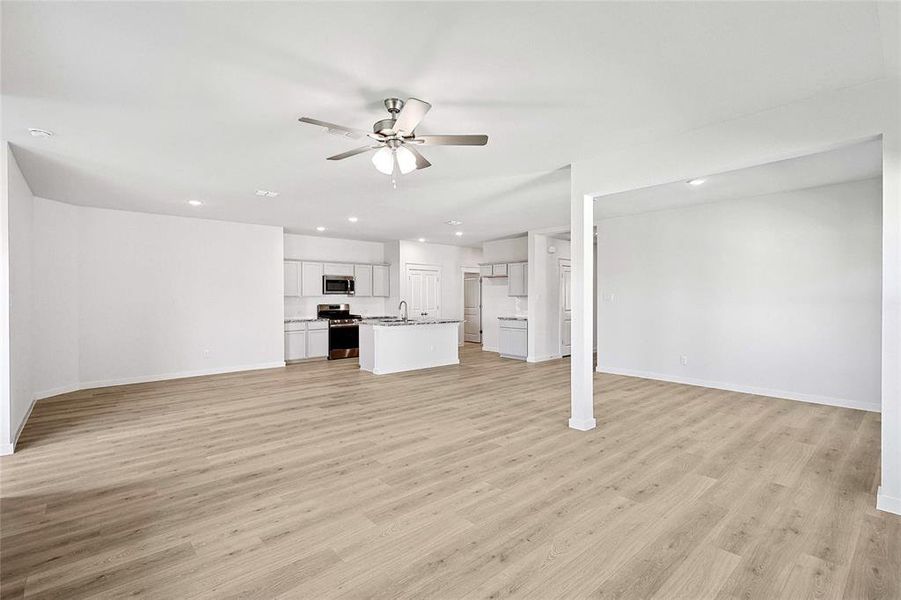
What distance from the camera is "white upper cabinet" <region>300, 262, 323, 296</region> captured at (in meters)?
8.92

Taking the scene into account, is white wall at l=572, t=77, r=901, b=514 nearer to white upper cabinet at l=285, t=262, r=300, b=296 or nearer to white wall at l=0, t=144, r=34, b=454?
white wall at l=0, t=144, r=34, b=454

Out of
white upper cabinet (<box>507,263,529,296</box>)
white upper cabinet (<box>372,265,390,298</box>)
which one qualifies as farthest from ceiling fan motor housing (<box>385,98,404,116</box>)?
white upper cabinet (<box>372,265,390,298</box>)

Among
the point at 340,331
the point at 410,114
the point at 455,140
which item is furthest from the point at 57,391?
the point at 455,140

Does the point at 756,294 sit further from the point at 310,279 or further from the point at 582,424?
the point at 310,279

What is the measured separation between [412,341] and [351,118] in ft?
16.9

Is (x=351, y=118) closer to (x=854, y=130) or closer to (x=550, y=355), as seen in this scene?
(x=854, y=130)

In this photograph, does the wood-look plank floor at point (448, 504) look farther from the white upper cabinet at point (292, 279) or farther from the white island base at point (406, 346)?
the white upper cabinet at point (292, 279)

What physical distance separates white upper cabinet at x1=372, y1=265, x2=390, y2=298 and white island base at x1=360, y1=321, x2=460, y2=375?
7.81 feet

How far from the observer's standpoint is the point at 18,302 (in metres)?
4.27

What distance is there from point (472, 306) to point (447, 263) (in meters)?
1.60

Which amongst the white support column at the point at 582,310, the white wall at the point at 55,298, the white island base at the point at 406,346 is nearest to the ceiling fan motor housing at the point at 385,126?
the white support column at the point at 582,310

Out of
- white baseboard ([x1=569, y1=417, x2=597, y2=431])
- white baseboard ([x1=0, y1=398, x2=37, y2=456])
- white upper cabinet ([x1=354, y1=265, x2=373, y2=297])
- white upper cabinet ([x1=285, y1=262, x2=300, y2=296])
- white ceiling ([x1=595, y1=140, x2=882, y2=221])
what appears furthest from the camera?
white upper cabinet ([x1=354, y1=265, x2=373, y2=297])

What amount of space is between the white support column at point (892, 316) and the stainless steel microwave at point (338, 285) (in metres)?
8.58

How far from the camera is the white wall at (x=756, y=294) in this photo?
495cm
